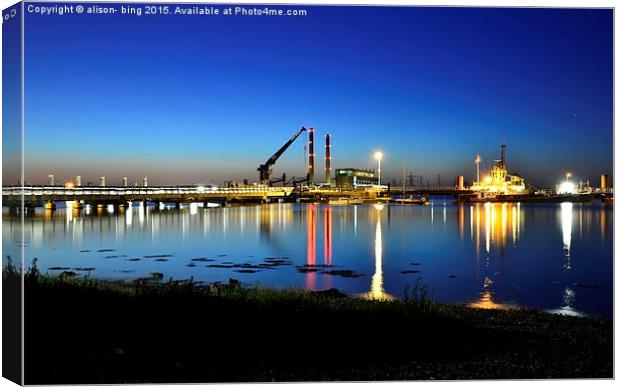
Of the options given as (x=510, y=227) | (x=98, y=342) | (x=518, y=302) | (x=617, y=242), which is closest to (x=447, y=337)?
(x=617, y=242)

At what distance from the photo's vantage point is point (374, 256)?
18.0 meters

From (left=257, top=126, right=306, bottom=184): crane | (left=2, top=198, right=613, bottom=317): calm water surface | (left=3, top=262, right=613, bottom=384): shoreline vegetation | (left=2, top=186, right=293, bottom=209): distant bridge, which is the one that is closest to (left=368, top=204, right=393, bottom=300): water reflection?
(left=2, top=198, right=613, bottom=317): calm water surface

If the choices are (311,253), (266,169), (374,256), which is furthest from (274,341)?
(266,169)

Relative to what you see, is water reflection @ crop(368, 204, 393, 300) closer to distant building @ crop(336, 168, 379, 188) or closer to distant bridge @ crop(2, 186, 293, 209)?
distant bridge @ crop(2, 186, 293, 209)

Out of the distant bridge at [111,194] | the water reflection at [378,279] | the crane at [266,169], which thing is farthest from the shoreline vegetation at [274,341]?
the crane at [266,169]

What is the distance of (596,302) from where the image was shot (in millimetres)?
10953

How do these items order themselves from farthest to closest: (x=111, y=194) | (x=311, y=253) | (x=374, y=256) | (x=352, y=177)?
(x=352, y=177) < (x=111, y=194) < (x=311, y=253) < (x=374, y=256)

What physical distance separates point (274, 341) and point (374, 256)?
11770 mm

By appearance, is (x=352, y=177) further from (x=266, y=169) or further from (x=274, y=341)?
(x=274, y=341)

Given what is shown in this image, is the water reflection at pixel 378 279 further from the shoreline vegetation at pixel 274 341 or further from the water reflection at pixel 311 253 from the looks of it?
the shoreline vegetation at pixel 274 341

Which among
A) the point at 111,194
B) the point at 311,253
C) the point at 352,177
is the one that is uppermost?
the point at 352,177

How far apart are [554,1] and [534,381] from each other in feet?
11.6

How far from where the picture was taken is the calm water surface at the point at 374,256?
1206 centimetres

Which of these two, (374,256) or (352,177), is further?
(352,177)
